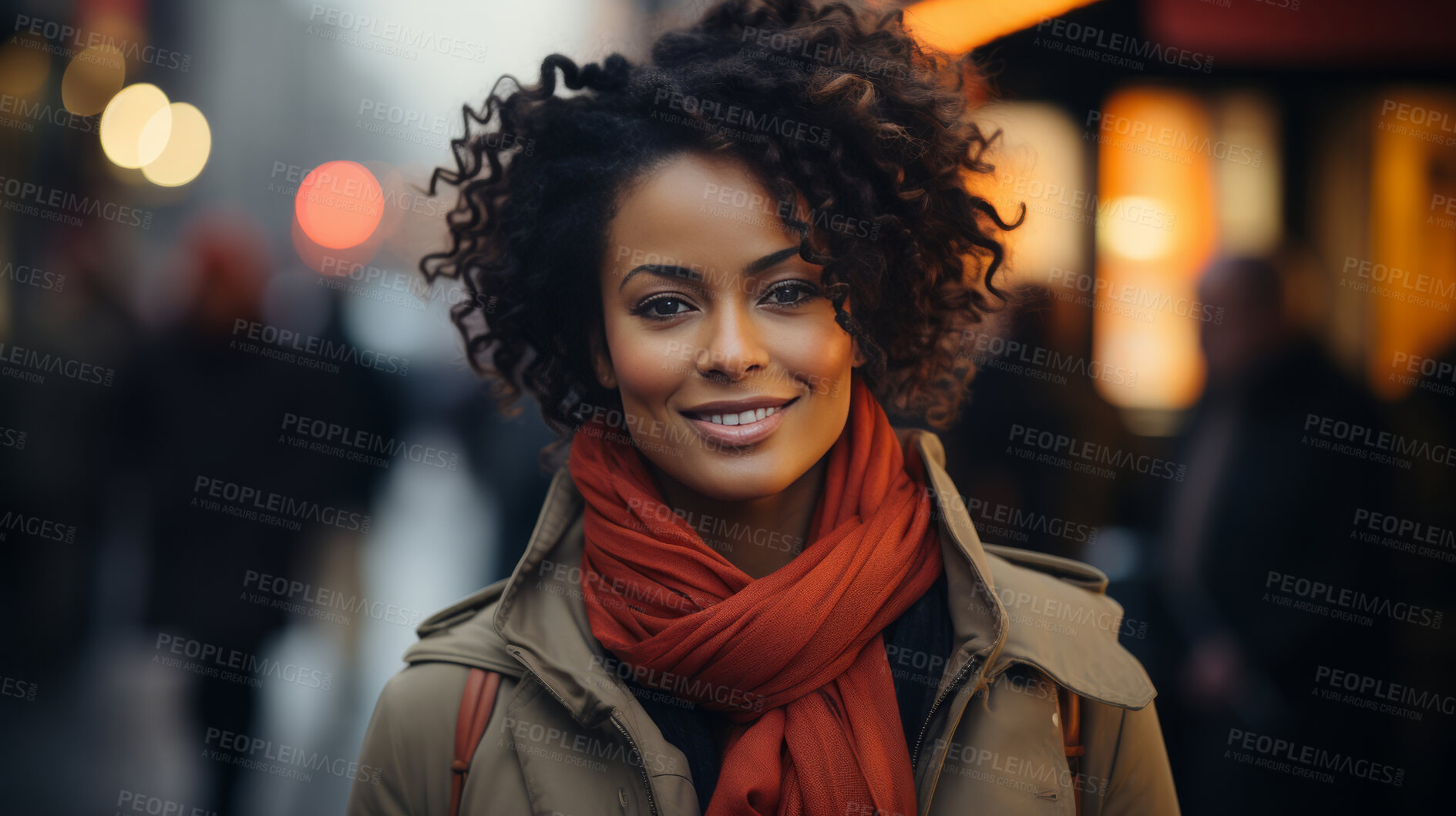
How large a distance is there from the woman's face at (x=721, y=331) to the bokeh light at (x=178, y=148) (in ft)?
21.2

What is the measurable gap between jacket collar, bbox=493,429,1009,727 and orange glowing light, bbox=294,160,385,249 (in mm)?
9884

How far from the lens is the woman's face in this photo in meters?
1.67

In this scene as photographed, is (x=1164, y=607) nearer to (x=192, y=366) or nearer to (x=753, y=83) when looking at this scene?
(x=753, y=83)

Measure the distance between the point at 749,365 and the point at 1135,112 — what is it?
3.82 m

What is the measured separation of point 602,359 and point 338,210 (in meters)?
12.7

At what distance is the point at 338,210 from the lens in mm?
12969
